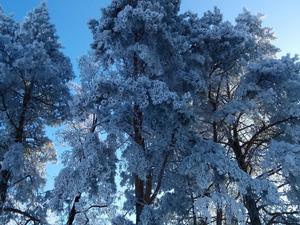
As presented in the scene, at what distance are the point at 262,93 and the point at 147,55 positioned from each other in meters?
4.03

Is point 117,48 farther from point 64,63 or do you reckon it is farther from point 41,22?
point 41,22

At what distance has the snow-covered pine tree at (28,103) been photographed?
13.4 meters

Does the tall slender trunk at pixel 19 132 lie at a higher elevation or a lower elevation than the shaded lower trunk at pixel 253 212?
higher

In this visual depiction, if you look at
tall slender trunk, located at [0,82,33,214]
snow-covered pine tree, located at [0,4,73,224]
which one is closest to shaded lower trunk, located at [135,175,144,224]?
snow-covered pine tree, located at [0,4,73,224]

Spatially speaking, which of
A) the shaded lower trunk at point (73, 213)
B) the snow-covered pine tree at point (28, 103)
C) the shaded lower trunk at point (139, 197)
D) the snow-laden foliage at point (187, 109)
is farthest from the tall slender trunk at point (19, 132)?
the shaded lower trunk at point (139, 197)

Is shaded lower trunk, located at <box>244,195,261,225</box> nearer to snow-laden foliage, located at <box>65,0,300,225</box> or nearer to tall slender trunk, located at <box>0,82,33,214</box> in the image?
snow-laden foliage, located at <box>65,0,300,225</box>

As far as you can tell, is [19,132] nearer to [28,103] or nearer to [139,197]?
[28,103]

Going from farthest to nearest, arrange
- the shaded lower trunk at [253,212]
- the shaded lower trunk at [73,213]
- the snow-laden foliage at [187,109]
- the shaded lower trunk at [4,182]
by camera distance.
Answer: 1. the shaded lower trunk at [4,182]
2. the shaded lower trunk at [253,212]
3. the shaded lower trunk at [73,213]
4. the snow-laden foliage at [187,109]

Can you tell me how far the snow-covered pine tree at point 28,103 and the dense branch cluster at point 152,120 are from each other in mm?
44

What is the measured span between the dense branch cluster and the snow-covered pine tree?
4 centimetres

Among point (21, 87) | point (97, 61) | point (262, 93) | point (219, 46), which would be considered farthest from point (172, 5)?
point (21, 87)

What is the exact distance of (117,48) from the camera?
1303 centimetres

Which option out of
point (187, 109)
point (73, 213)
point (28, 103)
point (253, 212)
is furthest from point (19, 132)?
point (253, 212)

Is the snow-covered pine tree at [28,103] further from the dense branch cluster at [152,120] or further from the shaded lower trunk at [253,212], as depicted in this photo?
the shaded lower trunk at [253,212]
